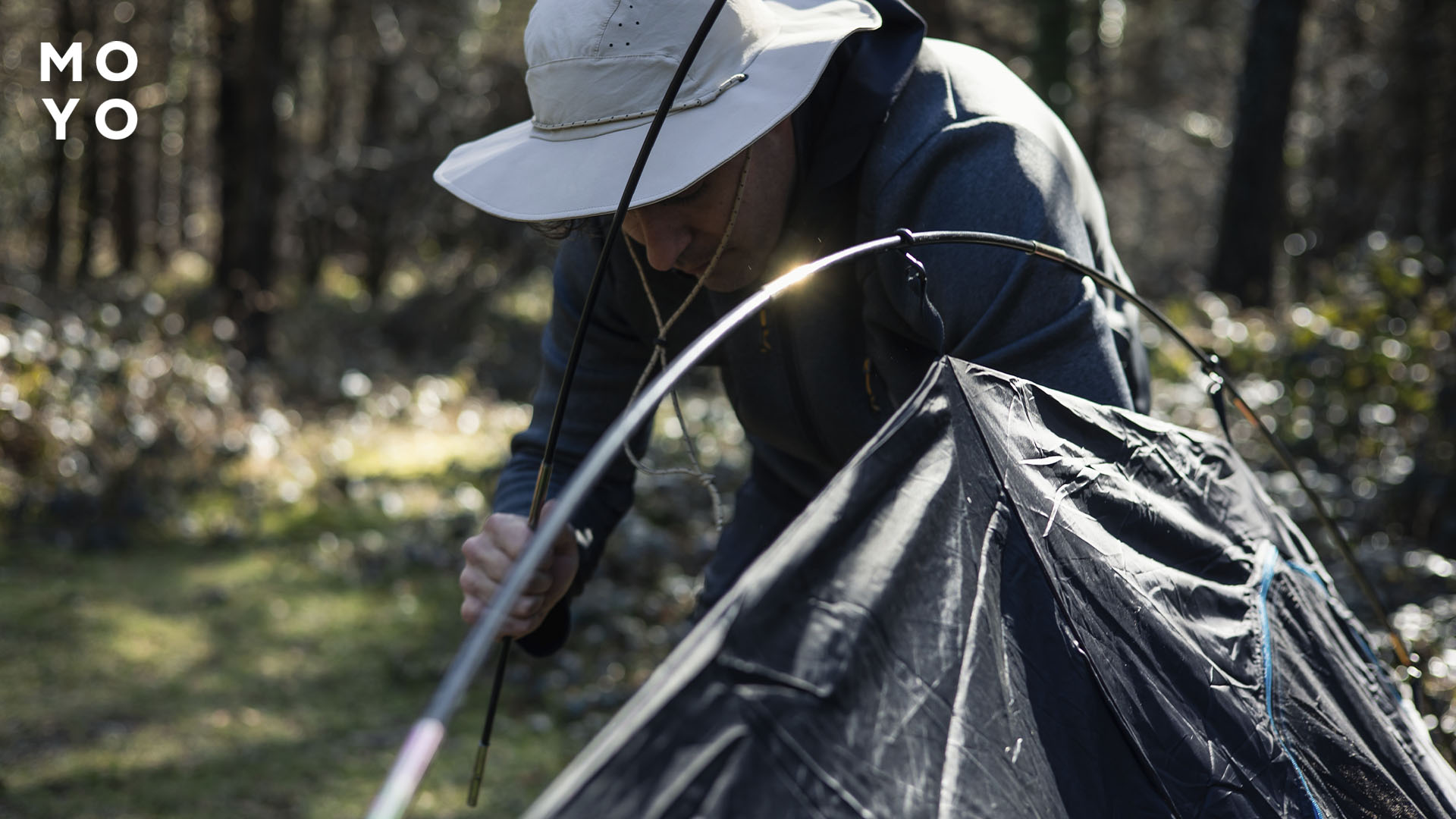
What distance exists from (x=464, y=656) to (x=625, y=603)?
3325 mm

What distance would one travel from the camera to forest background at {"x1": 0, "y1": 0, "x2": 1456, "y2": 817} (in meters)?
3.45

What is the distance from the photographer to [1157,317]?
161cm

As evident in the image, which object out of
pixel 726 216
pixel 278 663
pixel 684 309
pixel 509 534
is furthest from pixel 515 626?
pixel 278 663

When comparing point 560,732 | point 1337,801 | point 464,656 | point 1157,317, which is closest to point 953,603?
point 464,656

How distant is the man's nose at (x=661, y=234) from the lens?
1.57 metres

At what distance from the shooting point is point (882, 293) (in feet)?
5.20

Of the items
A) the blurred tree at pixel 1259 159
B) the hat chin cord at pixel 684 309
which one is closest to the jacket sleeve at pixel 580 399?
the hat chin cord at pixel 684 309

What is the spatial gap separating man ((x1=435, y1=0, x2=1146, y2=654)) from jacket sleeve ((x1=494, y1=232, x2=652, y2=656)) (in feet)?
0.11

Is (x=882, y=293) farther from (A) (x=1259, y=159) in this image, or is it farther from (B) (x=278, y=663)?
(A) (x=1259, y=159)

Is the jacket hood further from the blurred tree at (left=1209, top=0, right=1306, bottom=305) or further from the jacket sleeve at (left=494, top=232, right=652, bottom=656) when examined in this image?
the blurred tree at (left=1209, top=0, right=1306, bottom=305)

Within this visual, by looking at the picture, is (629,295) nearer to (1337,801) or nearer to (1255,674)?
(1255,674)

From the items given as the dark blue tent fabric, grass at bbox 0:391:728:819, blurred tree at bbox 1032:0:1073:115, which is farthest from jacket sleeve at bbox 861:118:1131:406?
blurred tree at bbox 1032:0:1073:115

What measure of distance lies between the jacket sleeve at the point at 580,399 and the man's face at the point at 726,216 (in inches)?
12.2

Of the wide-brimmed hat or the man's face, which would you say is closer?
the wide-brimmed hat
